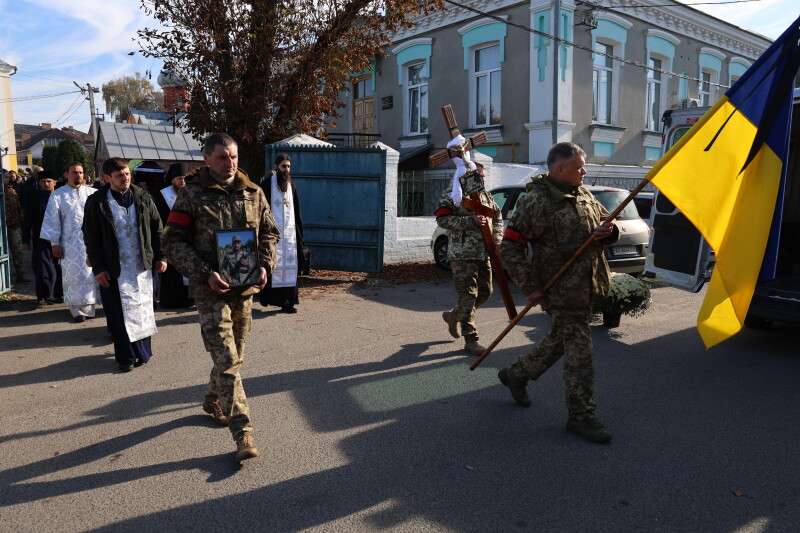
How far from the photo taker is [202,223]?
3.79 meters

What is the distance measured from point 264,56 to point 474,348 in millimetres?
6422

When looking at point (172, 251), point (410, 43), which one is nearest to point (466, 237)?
point (172, 251)

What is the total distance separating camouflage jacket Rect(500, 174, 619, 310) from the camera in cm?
397

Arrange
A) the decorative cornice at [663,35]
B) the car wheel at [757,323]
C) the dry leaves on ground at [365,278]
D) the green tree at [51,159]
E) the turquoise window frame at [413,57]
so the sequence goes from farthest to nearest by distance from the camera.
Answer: the green tree at [51,159]
the turquoise window frame at [413,57]
the decorative cornice at [663,35]
the dry leaves on ground at [365,278]
the car wheel at [757,323]

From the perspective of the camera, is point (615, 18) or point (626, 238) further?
point (615, 18)

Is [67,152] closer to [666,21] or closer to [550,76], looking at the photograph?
[550,76]

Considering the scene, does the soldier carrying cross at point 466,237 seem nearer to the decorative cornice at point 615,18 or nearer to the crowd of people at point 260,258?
the crowd of people at point 260,258

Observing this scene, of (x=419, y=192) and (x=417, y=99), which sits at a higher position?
(x=417, y=99)

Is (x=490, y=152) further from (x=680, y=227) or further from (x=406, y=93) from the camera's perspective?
(x=680, y=227)

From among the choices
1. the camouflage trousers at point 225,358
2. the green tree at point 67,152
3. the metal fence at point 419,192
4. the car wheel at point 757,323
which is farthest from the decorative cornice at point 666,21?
the green tree at point 67,152

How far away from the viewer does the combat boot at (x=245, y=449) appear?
3611 millimetres

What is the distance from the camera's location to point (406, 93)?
17375 mm

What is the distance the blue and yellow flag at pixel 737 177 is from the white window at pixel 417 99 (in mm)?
13433

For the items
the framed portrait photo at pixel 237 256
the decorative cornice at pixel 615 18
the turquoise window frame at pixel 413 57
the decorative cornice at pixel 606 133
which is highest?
the decorative cornice at pixel 615 18
